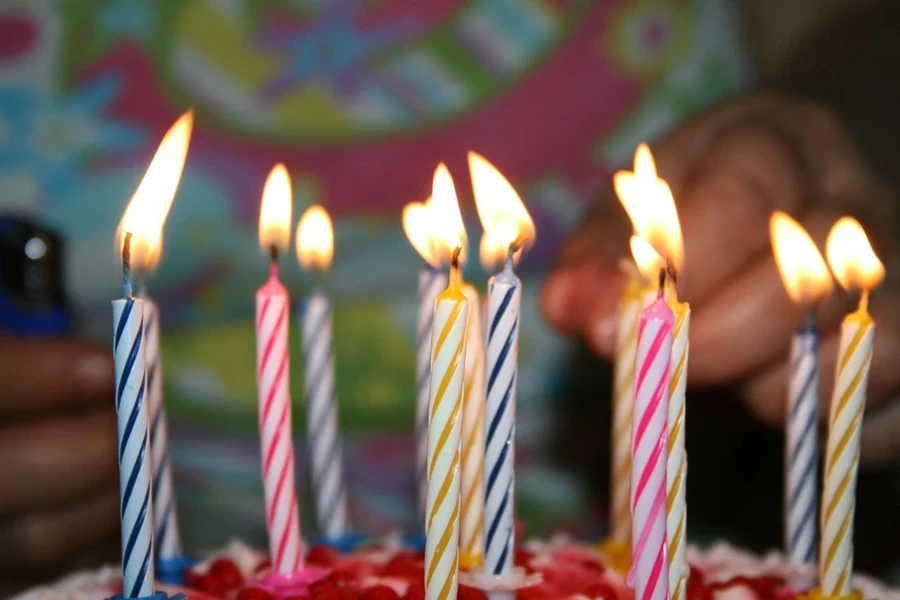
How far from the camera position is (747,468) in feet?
8.15

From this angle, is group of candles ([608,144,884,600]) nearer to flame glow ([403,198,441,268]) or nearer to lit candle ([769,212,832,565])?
lit candle ([769,212,832,565])

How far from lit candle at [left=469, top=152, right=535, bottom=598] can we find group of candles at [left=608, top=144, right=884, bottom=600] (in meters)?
0.16

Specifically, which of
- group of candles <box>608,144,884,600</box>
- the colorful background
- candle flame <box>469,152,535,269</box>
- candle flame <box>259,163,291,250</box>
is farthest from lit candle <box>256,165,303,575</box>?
the colorful background

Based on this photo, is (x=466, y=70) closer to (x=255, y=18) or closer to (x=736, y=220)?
(x=255, y=18)

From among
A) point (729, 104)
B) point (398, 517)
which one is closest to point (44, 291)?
point (398, 517)

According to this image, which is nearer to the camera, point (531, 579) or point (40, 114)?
point (531, 579)

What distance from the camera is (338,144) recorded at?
2.39 meters

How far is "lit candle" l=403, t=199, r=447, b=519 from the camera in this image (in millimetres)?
1553

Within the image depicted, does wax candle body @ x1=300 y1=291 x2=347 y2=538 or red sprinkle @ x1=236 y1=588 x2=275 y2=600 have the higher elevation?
wax candle body @ x1=300 y1=291 x2=347 y2=538

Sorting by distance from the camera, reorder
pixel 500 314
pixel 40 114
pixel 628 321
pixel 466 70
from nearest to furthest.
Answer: pixel 500 314 < pixel 628 321 < pixel 40 114 < pixel 466 70

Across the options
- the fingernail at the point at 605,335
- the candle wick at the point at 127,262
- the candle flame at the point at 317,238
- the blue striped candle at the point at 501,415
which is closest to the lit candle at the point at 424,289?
the candle flame at the point at 317,238

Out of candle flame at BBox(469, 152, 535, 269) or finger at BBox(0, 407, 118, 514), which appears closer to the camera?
candle flame at BBox(469, 152, 535, 269)

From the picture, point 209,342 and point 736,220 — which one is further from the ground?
point 736,220

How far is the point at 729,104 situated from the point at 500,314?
1.41m
